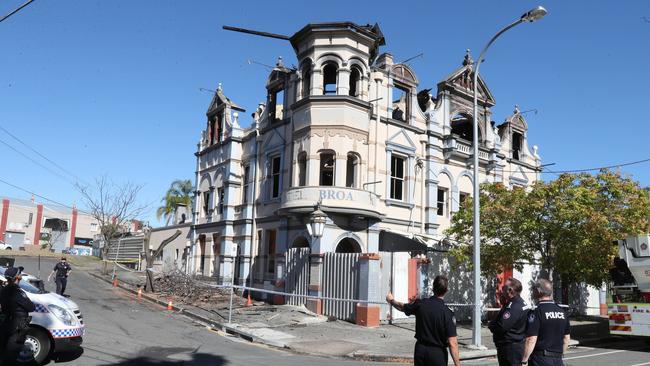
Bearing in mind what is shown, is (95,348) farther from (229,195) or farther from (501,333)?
(229,195)

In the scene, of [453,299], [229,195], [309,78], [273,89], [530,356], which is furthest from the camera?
[229,195]

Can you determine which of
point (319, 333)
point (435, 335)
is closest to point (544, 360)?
point (435, 335)

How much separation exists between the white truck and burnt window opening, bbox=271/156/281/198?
48.5 feet

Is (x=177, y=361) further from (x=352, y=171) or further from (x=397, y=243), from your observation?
(x=352, y=171)

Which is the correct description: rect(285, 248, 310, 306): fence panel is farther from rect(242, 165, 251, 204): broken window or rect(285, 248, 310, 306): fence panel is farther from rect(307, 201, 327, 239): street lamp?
rect(242, 165, 251, 204): broken window

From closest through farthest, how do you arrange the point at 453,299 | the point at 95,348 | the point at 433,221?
the point at 95,348
the point at 453,299
the point at 433,221

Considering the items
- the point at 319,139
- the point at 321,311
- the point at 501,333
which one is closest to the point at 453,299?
the point at 321,311

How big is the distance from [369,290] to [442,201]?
10188 millimetres

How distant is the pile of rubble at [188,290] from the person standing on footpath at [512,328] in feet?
52.2

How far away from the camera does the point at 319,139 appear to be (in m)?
22.1

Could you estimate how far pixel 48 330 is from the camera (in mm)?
9211

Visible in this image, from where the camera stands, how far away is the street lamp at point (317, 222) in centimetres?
2069

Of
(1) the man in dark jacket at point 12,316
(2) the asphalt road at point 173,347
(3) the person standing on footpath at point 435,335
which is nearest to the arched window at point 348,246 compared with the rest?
(2) the asphalt road at point 173,347

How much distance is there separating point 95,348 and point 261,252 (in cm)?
1486
